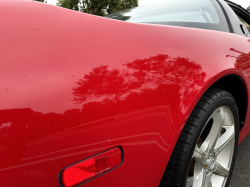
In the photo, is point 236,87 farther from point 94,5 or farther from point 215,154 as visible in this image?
point 94,5

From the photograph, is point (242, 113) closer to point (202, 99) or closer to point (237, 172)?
point (237, 172)

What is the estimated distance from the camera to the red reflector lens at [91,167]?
0.69 m

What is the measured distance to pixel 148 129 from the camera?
0.88 metres

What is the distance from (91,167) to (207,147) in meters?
0.89

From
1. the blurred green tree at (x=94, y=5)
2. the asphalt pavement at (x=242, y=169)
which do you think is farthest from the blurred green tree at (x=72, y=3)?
the asphalt pavement at (x=242, y=169)

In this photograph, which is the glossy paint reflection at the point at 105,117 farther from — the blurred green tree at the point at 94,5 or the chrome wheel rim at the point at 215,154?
the blurred green tree at the point at 94,5

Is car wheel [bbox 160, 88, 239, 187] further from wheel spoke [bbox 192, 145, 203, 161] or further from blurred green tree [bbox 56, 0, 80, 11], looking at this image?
blurred green tree [bbox 56, 0, 80, 11]

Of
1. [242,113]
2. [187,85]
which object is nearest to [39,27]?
[187,85]

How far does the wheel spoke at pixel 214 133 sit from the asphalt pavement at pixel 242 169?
0.58 meters

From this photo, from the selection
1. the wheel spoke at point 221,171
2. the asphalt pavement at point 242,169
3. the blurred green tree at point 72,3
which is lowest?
the asphalt pavement at point 242,169

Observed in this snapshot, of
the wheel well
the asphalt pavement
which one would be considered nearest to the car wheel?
the wheel well

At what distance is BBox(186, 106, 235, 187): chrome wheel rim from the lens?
4.30ft

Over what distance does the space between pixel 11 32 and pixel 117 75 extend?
0.38m

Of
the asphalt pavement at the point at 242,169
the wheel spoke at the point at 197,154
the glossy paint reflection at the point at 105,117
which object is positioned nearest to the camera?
the glossy paint reflection at the point at 105,117
